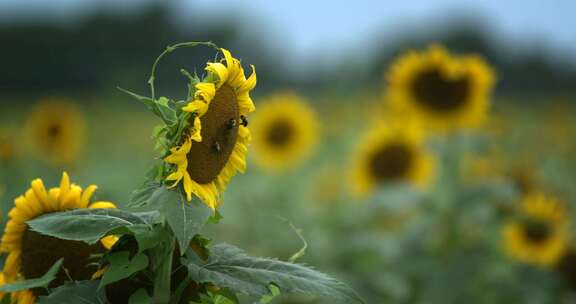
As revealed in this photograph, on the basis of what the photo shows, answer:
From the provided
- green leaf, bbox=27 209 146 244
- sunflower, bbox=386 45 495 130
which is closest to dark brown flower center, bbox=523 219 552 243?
sunflower, bbox=386 45 495 130

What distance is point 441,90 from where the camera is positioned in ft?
11.7

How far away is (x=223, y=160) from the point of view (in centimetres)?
100

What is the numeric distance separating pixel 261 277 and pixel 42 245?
34cm

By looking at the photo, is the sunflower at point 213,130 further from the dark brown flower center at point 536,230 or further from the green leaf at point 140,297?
the dark brown flower center at point 536,230

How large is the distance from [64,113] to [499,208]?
117 inches

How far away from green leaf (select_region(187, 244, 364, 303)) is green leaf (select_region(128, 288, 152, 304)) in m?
0.06

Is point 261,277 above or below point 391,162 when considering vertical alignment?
above

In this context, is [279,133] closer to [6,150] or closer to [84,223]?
[6,150]

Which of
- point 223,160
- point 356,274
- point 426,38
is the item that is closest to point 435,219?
point 356,274

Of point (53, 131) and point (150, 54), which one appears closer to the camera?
point (53, 131)

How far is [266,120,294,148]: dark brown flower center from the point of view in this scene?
484cm

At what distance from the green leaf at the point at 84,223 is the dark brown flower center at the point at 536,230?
2.88m

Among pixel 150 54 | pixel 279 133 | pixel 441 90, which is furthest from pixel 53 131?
→ pixel 150 54

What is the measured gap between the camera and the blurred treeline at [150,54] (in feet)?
43.3
